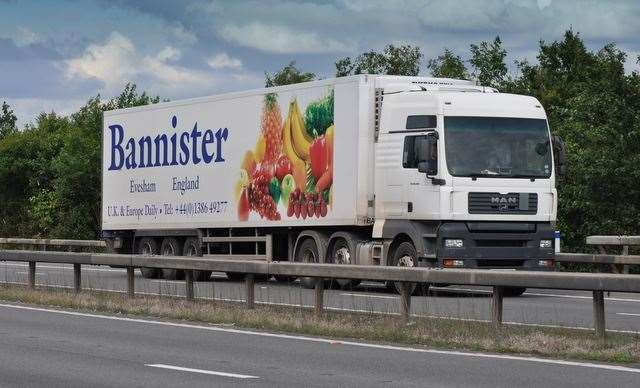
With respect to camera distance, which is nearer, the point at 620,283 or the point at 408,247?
the point at 620,283

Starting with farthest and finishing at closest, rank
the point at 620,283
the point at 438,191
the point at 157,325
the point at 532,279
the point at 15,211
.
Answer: the point at 15,211 < the point at 438,191 < the point at 157,325 < the point at 532,279 < the point at 620,283

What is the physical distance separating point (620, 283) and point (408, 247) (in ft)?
33.6

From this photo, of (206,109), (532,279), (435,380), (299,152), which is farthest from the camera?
(206,109)

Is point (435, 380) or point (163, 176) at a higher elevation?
point (163, 176)

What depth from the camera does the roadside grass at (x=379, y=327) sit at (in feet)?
49.9

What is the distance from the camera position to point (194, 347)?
630 inches

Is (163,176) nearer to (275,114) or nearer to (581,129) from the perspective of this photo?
(275,114)

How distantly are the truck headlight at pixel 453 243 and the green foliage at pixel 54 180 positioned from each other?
33.6 meters

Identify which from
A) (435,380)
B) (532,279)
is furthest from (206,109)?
(435,380)

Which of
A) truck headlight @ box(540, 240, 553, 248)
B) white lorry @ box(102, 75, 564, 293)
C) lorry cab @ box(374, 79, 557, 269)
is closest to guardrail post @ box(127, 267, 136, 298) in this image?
white lorry @ box(102, 75, 564, 293)

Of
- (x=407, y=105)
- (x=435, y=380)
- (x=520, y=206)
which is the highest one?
(x=407, y=105)

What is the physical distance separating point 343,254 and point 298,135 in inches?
94.5

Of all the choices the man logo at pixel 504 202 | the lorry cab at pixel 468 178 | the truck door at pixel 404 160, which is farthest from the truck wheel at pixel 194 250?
the man logo at pixel 504 202

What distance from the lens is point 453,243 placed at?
2530 centimetres
